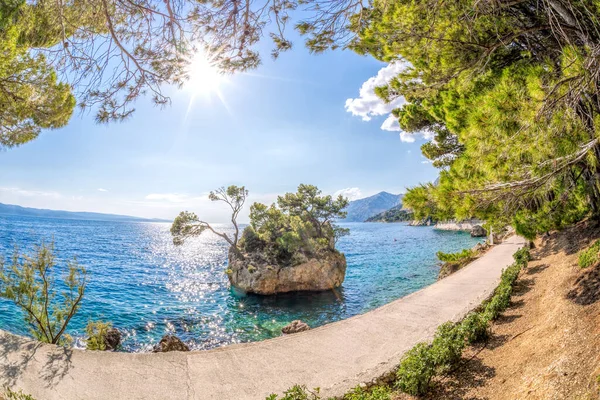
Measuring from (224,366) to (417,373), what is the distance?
324 centimetres

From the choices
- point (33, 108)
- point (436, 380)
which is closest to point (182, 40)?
point (33, 108)

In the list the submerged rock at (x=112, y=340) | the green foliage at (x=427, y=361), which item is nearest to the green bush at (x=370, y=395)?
the green foliage at (x=427, y=361)

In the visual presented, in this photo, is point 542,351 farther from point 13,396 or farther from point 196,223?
point 196,223

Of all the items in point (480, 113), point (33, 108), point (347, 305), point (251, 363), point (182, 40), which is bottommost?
point (347, 305)

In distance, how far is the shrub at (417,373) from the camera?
12.5ft

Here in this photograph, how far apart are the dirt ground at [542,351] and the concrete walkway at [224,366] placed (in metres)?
1.06

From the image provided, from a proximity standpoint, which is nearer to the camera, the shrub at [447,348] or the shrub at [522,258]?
the shrub at [447,348]

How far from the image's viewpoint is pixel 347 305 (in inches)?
699

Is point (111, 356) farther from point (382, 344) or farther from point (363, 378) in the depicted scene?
point (382, 344)

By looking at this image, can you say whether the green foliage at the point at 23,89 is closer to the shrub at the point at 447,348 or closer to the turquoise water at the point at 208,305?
the turquoise water at the point at 208,305

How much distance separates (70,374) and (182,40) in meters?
5.98

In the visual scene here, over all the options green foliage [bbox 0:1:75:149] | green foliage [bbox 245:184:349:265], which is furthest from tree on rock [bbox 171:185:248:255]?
green foliage [bbox 0:1:75:149]

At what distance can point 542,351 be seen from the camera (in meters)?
3.93

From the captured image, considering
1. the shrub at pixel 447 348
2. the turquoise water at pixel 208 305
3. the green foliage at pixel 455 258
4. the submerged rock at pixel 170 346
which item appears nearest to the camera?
the shrub at pixel 447 348
